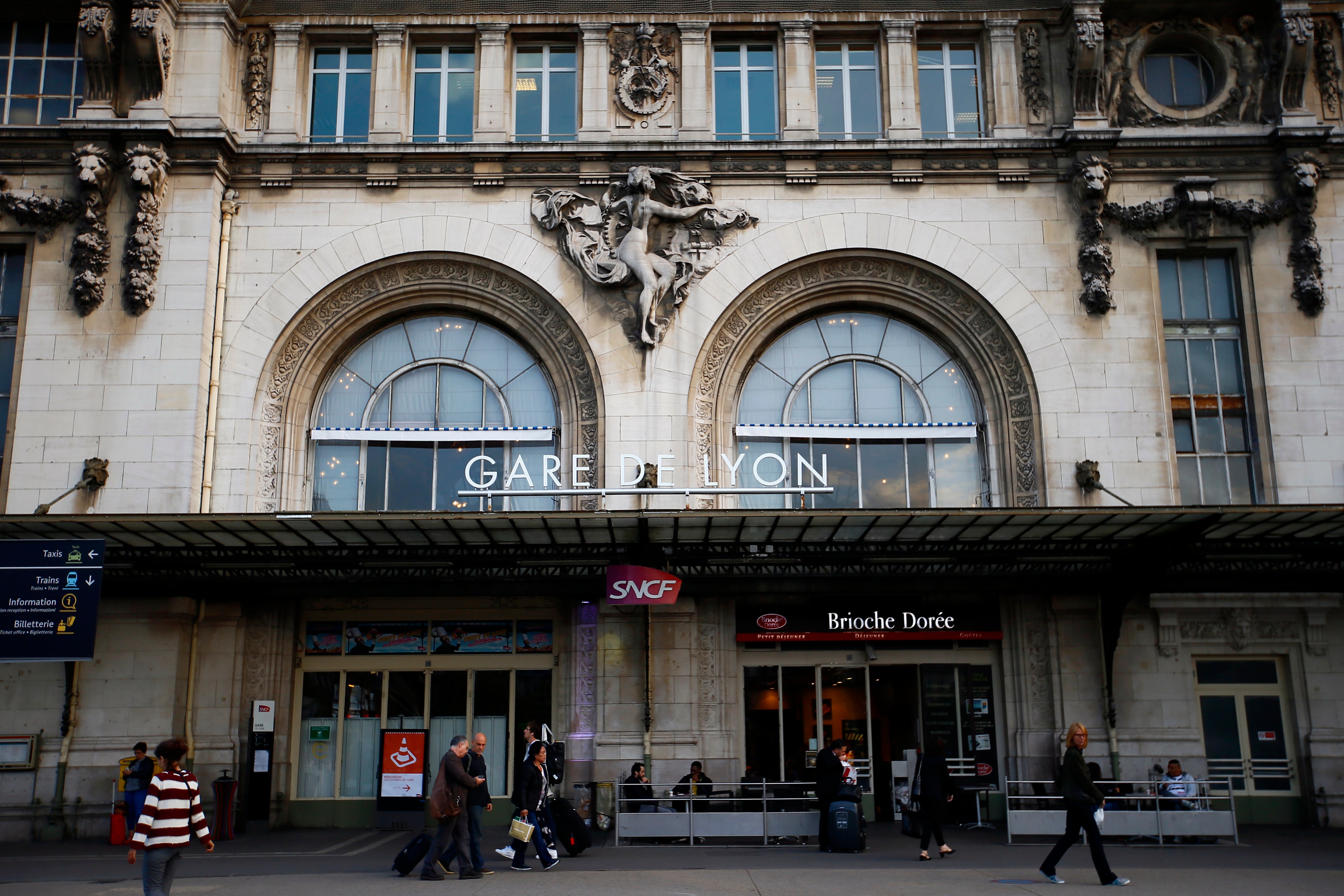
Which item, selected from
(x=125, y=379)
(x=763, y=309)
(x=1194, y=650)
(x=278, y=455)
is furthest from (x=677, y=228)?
(x=1194, y=650)

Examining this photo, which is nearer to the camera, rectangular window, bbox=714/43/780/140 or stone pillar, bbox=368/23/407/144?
stone pillar, bbox=368/23/407/144

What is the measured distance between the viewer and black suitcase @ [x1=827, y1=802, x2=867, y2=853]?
15.6m

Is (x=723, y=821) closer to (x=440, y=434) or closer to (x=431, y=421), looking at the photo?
(x=440, y=434)

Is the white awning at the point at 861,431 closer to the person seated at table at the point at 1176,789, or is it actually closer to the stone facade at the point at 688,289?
the stone facade at the point at 688,289

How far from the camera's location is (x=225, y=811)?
1852cm

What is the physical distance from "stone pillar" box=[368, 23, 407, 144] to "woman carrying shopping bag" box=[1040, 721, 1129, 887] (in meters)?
15.9

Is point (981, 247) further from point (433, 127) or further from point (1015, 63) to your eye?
point (433, 127)

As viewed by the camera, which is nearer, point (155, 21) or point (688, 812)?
point (688, 812)

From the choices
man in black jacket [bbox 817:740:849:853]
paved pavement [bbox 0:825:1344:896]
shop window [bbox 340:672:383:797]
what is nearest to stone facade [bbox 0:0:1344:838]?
→ shop window [bbox 340:672:383:797]

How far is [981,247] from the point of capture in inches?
838

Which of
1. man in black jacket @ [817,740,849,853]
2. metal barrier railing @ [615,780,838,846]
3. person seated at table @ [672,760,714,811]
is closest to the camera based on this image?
man in black jacket @ [817,740,849,853]

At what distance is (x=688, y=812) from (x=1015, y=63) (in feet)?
50.0

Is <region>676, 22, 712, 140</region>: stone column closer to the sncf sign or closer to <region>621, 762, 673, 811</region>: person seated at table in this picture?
the sncf sign

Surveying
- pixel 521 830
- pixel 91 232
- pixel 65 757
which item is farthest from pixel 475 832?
pixel 91 232
